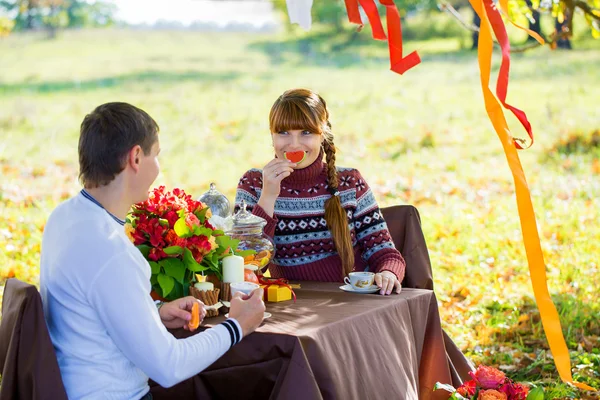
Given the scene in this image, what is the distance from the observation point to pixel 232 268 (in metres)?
2.73

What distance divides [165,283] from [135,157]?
0.56 meters

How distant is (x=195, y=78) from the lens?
1953cm

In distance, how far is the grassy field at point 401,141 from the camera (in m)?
5.67

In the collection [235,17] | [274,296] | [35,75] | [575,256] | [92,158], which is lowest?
[575,256]

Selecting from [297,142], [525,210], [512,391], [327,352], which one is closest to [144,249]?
[327,352]

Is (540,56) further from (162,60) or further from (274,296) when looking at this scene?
(274,296)

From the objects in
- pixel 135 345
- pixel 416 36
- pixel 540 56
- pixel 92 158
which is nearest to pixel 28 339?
pixel 135 345

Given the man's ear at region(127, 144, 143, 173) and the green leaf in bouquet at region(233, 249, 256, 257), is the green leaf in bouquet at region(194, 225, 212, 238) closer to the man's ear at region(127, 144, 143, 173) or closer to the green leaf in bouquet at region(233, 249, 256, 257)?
the green leaf in bouquet at region(233, 249, 256, 257)

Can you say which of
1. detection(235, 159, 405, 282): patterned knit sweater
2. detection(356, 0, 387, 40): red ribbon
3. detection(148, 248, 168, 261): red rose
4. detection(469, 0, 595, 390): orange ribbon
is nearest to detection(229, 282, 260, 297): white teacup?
detection(148, 248, 168, 261): red rose

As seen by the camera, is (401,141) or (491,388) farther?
(401,141)

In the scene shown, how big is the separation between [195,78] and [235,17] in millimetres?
10409

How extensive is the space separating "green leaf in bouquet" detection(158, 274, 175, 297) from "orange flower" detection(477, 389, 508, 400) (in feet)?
3.89

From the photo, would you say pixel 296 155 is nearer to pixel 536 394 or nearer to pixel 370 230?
pixel 370 230

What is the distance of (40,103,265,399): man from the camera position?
204 centimetres
